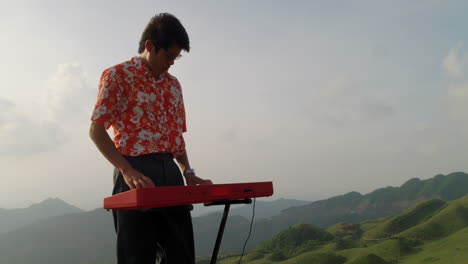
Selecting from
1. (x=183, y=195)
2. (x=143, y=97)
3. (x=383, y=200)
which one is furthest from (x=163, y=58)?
(x=383, y=200)

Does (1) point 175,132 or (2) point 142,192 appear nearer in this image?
(2) point 142,192

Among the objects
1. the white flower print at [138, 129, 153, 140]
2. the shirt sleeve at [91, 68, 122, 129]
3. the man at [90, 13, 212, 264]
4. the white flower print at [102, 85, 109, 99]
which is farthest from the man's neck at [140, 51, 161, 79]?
the white flower print at [138, 129, 153, 140]

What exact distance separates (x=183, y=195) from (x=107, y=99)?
3.61ft

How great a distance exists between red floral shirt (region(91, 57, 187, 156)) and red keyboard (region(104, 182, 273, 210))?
1.79 ft

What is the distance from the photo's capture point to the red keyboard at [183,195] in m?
1.60

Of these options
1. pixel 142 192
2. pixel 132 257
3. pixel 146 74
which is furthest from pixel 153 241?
pixel 146 74

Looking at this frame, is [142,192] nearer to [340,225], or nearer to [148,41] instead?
[148,41]

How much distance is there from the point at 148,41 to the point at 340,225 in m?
44.2

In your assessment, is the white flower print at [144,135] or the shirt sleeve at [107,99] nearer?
the shirt sleeve at [107,99]

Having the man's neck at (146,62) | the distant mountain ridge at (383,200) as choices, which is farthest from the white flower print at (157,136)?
the distant mountain ridge at (383,200)

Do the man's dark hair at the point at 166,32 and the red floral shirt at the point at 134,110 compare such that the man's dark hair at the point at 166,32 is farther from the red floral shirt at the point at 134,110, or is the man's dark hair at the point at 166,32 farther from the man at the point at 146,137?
the red floral shirt at the point at 134,110

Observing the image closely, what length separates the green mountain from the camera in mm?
24125

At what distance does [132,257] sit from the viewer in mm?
2367

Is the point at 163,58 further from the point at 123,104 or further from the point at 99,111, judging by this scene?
the point at 99,111
